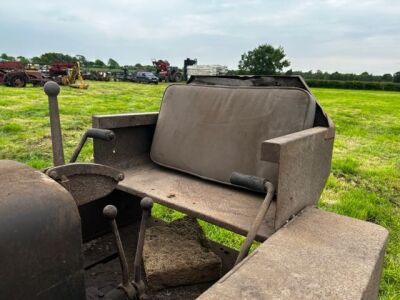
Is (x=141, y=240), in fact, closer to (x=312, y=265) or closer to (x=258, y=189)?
(x=258, y=189)

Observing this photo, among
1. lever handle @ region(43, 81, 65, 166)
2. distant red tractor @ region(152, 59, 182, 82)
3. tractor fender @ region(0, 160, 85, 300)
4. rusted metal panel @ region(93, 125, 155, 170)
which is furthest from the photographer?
distant red tractor @ region(152, 59, 182, 82)

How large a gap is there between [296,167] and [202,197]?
687 mm

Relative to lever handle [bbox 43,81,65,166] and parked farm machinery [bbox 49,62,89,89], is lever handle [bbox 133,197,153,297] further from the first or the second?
parked farm machinery [bbox 49,62,89,89]

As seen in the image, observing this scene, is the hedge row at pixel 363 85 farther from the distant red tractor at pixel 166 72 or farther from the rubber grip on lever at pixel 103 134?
the rubber grip on lever at pixel 103 134

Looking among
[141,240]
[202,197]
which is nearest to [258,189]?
[141,240]

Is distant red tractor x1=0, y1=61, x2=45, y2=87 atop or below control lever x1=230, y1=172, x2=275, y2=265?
below

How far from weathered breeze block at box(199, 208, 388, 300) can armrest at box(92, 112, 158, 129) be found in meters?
1.32

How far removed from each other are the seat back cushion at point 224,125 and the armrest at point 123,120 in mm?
73

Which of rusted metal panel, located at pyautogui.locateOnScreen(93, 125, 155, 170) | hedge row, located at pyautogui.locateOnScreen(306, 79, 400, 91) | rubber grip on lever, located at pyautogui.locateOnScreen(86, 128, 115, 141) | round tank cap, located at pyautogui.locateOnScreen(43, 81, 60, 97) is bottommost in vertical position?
hedge row, located at pyautogui.locateOnScreen(306, 79, 400, 91)

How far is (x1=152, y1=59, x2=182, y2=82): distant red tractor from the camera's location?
3113cm

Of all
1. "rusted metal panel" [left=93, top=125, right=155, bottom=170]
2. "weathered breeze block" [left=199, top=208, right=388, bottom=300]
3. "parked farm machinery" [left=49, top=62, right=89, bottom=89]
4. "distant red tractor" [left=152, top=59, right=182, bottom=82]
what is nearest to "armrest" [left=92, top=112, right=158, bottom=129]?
"rusted metal panel" [left=93, top=125, right=155, bottom=170]

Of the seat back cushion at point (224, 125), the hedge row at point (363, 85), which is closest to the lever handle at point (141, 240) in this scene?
the seat back cushion at point (224, 125)

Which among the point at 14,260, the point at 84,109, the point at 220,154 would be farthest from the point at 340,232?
the point at 84,109

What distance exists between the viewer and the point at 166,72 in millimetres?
31828
